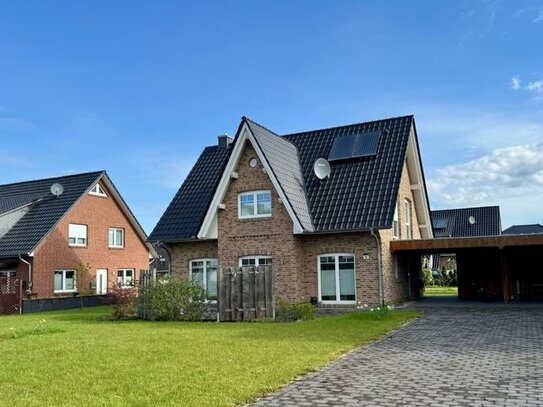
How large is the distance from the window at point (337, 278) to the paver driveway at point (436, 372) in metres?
7.22

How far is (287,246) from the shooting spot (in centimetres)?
2164

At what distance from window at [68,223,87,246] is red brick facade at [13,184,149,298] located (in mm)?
234

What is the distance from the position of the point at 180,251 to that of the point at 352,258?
797 cm

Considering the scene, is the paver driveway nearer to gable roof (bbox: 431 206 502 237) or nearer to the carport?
the carport

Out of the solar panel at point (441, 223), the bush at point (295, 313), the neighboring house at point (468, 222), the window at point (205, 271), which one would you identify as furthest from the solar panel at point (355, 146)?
the solar panel at point (441, 223)

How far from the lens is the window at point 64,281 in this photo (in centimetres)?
3059

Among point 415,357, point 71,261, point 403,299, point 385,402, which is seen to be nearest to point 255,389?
point 385,402

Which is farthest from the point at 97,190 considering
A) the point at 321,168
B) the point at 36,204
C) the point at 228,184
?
the point at 321,168

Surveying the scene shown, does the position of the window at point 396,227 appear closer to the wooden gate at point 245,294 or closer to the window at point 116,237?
the wooden gate at point 245,294

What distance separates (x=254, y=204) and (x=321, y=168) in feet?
10.8

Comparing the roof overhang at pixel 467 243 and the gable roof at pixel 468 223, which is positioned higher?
the gable roof at pixel 468 223

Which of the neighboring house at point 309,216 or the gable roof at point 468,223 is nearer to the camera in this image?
the neighboring house at point 309,216

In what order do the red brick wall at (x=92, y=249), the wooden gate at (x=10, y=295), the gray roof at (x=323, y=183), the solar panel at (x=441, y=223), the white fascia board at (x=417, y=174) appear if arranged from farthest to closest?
the solar panel at (x=441, y=223), the red brick wall at (x=92, y=249), the wooden gate at (x=10, y=295), the white fascia board at (x=417, y=174), the gray roof at (x=323, y=183)

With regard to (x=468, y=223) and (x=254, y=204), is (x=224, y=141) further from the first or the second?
(x=468, y=223)
